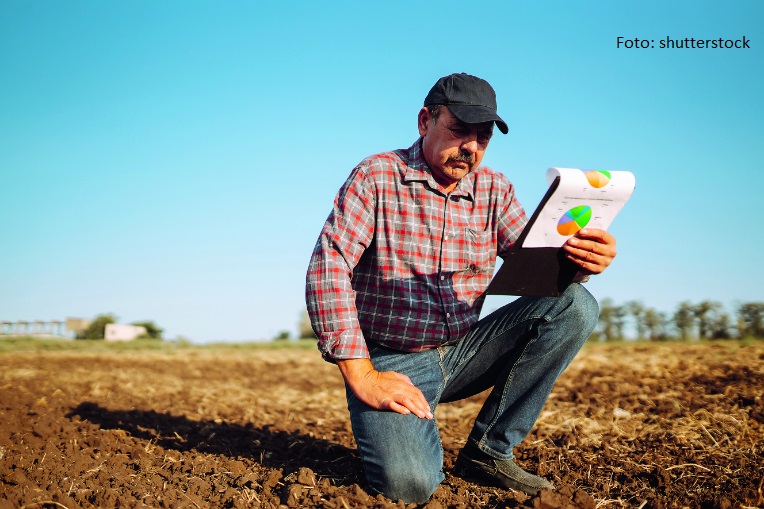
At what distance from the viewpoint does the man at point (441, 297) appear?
314cm

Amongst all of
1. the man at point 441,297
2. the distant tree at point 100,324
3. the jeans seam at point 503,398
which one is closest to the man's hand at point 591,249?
the man at point 441,297

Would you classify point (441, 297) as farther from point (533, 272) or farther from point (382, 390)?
point (382, 390)

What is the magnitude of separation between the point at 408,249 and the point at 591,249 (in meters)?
0.92

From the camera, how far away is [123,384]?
7.54 meters

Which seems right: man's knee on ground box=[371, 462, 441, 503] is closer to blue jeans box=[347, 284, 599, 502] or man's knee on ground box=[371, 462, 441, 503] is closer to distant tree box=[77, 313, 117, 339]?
blue jeans box=[347, 284, 599, 502]

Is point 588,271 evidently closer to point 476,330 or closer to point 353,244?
point 476,330

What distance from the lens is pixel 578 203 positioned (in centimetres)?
305

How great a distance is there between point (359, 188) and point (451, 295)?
0.76 meters

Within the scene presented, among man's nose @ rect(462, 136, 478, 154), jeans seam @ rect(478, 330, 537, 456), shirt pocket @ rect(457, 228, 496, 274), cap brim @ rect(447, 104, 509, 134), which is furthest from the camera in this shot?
shirt pocket @ rect(457, 228, 496, 274)

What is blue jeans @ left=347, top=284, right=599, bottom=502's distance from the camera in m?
3.21

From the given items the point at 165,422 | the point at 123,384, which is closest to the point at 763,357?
the point at 165,422

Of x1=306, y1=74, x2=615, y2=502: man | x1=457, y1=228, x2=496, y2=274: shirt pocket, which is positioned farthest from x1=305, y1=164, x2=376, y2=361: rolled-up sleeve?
x1=457, y1=228, x2=496, y2=274: shirt pocket

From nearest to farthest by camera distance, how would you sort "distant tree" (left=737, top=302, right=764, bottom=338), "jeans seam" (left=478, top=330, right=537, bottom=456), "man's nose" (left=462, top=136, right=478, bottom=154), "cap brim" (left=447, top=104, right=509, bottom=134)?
1. "cap brim" (left=447, top=104, right=509, bottom=134)
2. "man's nose" (left=462, top=136, right=478, bottom=154)
3. "jeans seam" (left=478, top=330, right=537, bottom=456)
4. "distant tree" (left=737, top=302, right=764, bottom=338)

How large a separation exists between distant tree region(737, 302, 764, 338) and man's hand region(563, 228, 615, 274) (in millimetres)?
8129
